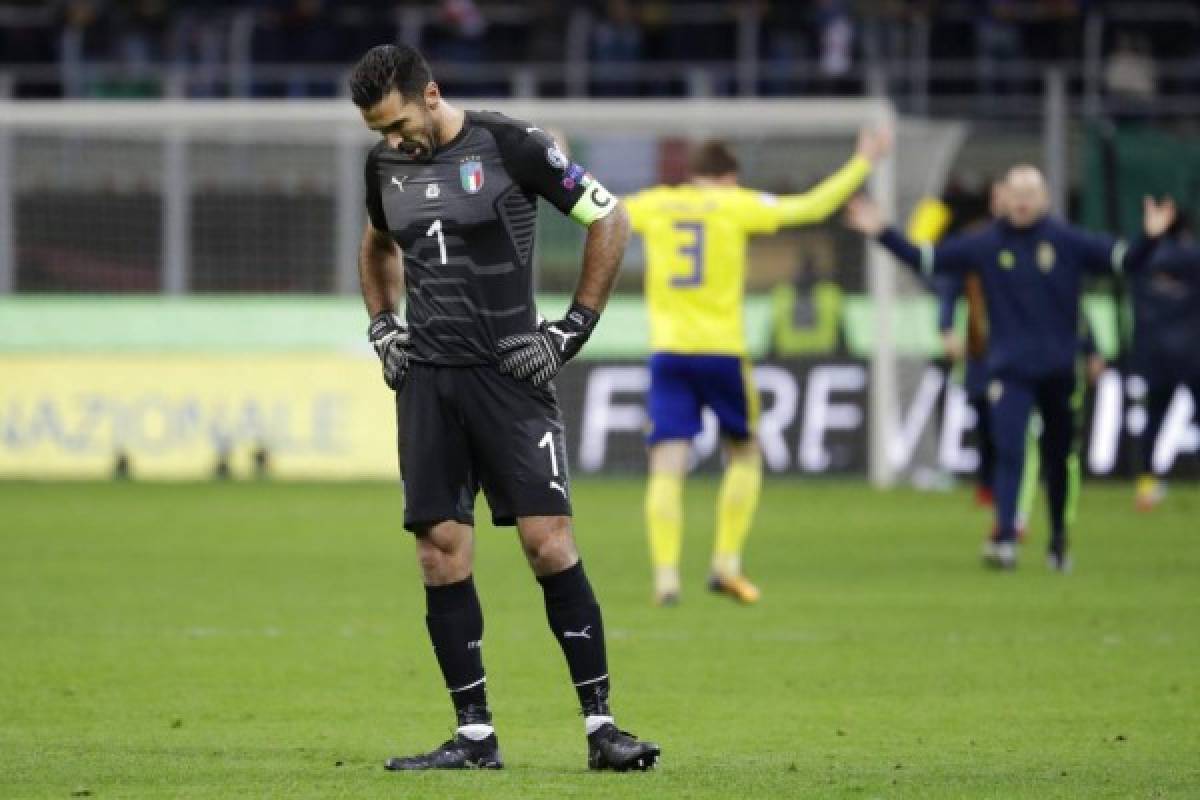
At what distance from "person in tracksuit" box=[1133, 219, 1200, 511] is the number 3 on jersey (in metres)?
8.07

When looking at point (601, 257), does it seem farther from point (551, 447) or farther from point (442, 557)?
point (442, 557)

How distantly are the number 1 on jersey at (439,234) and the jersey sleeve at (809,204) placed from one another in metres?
5.18

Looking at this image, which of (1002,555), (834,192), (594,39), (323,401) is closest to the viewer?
(834,192)

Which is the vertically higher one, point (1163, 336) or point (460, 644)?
point (460, 644)

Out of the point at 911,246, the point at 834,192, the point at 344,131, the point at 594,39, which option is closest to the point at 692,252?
the point at 834,192

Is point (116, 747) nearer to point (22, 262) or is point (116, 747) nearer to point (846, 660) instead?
point (846, 660)

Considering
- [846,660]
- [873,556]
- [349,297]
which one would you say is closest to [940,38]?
[349,297]

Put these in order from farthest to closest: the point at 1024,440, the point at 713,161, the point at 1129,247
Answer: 1. the point at 1024,440
2. the point at 1129,247
3. the point at 713,161

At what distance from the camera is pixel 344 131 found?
24562 mm

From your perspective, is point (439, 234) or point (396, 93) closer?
point (396, 93)

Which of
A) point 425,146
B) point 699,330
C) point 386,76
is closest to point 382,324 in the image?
point 425,146

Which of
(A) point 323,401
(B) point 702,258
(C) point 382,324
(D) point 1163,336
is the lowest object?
(A) point 323,401

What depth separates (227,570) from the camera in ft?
49.8

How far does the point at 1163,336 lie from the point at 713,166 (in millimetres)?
8931
